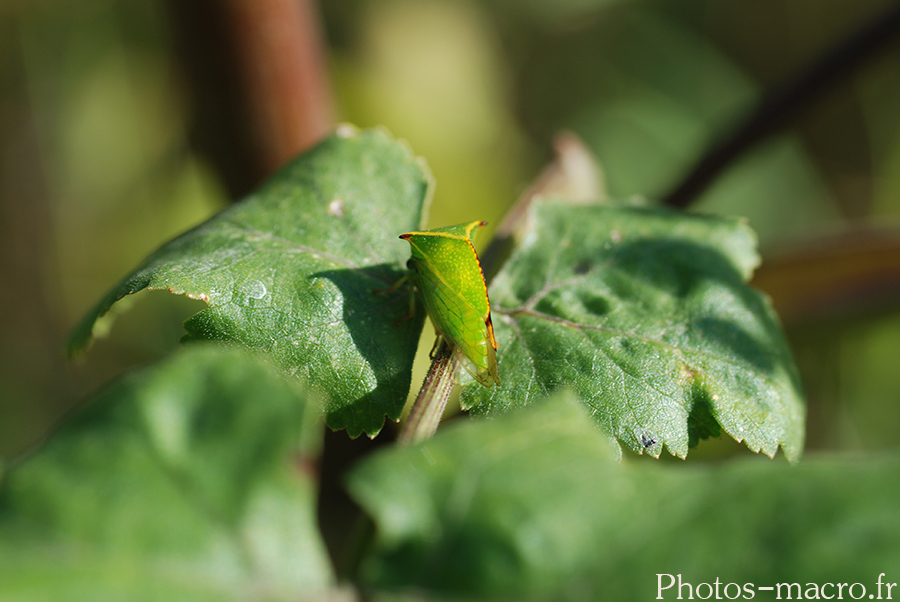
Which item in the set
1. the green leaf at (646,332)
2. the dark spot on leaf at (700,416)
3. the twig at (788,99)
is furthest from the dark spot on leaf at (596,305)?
the twig at (788,99)

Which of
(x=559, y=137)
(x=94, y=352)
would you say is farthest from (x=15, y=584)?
(x=94, y=352)

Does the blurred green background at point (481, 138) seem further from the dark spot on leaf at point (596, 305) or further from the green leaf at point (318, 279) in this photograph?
the dark spot on leaf at point (596, 305)

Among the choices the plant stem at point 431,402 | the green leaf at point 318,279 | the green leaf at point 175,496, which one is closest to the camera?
the green leaf at point 175,496

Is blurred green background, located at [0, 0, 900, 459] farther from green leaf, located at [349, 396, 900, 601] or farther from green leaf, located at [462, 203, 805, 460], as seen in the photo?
green leaf, located at [349, 396, 900, 601]

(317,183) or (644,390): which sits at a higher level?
(317,183)

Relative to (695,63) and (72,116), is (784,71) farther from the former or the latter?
(72,116)

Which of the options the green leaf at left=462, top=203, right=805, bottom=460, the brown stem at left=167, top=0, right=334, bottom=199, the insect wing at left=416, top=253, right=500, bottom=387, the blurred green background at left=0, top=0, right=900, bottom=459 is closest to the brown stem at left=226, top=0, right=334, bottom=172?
the brown stem at left=167, top=0, right=334, bottom=199
